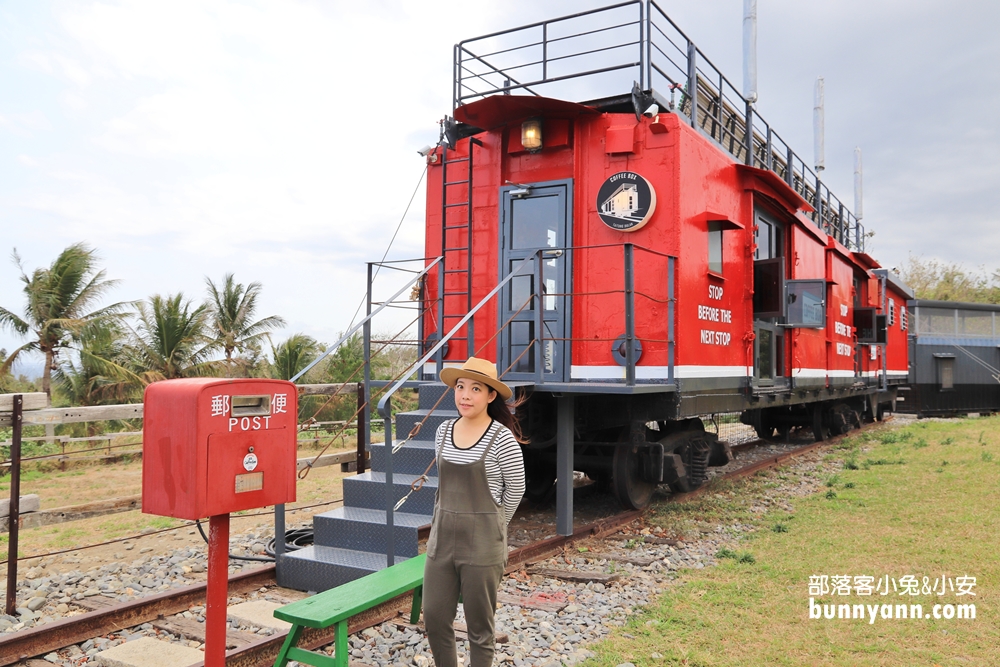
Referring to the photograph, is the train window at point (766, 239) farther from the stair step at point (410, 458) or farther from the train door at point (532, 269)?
the stair step at point (410, 458)

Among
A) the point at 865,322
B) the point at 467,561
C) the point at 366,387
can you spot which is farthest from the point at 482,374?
the point at 865,322

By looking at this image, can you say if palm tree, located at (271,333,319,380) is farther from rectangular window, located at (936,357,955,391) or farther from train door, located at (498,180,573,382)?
rectangular window, located at (936,357,955,391)

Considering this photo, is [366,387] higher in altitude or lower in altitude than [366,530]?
higher

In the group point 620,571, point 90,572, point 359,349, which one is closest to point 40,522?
point 90,572

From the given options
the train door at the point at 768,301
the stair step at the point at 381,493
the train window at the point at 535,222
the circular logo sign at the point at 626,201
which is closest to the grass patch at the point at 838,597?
the train door at the point at 768,301

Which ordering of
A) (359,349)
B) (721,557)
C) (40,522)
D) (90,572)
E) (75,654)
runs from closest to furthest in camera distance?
(75,654), (40,522), (90,572), (721,557), (359,349)

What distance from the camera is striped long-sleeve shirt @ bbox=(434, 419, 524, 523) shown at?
3.49m

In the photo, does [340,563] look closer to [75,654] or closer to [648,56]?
[75,654]

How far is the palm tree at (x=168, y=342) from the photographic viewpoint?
20.9 meters

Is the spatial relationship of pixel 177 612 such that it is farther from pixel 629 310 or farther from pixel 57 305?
pixel 57 305

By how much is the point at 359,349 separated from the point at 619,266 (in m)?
14.2

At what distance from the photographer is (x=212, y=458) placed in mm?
3400

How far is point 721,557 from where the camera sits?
641cm

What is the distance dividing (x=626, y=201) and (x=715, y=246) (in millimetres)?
1454
